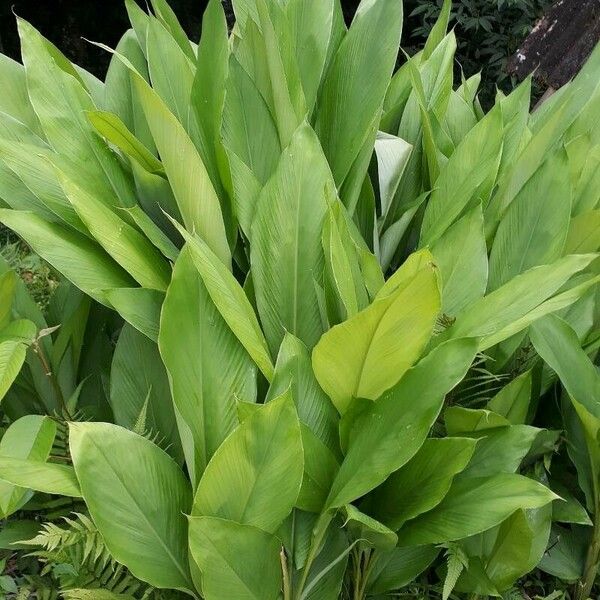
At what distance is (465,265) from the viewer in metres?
1.21

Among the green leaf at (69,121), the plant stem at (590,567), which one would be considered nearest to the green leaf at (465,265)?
the plant stem at (590,567)

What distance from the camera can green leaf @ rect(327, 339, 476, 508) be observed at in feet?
3.21

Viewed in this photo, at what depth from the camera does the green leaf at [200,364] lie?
1037 millimetres

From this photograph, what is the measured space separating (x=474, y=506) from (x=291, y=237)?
484mm

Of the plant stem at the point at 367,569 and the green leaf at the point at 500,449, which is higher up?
the green leaf at the point at 500,449

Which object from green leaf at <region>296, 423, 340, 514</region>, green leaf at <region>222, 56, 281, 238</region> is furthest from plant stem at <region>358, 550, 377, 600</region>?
green leaf at <region>222, 56, 281, 238</region>

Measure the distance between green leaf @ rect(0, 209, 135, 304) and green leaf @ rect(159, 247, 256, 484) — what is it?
0.16 metres

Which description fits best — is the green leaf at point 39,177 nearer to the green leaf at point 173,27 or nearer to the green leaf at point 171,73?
the green leaf at point 171,73

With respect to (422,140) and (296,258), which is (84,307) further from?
(422,140)

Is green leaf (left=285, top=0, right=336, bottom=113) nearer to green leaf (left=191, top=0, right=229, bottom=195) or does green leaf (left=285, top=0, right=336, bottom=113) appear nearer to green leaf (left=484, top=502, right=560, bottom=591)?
green leaf (left=191, top=0, right=229, bottom=195)

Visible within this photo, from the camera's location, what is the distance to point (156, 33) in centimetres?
131

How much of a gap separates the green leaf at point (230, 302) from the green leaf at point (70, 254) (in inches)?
8.1

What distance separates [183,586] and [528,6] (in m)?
3.45

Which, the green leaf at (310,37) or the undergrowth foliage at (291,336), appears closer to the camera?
the undergrowth foliage at (291,336)
